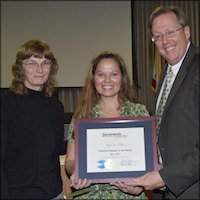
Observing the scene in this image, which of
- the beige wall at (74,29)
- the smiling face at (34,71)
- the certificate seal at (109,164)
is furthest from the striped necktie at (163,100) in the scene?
the beige wall at (74,29)

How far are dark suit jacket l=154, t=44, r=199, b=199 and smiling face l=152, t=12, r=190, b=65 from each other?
12 centimetres

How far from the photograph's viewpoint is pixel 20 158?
2.13 m

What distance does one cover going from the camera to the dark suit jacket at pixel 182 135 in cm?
198

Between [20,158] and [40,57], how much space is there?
2.29 ft

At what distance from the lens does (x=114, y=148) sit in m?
2.27

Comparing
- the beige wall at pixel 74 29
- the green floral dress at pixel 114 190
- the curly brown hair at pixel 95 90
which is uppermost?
the beige wall at pixel 74 29

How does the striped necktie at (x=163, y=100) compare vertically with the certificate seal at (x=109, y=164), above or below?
above

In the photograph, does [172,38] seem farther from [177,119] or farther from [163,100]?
[177,119]

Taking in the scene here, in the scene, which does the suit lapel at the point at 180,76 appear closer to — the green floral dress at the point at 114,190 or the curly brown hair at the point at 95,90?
the green floral dress at the point at 114,190

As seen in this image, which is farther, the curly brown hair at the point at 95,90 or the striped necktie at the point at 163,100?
the curly brown hair at the point at 95,90

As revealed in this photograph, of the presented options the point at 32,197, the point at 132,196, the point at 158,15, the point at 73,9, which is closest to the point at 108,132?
the point at 132,196

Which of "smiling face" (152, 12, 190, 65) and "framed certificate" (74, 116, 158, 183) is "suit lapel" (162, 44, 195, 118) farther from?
"framed certificate" (74, 116, 158, 183)

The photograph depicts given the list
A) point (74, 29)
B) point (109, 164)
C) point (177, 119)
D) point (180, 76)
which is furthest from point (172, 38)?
point (74, 29)

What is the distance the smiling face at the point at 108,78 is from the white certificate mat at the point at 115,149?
1.15 feet
